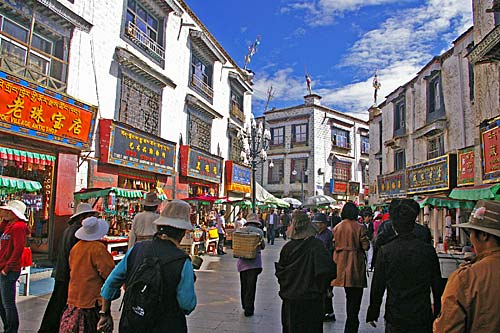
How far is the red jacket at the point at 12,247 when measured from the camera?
448 centimetres

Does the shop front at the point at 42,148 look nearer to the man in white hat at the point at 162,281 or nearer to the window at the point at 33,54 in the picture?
the window at the point at 33,54

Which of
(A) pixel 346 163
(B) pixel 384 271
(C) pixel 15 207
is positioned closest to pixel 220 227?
(C) pixel 15 207

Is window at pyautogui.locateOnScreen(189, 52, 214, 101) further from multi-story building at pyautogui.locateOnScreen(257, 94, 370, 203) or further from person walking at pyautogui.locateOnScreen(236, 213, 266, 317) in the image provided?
multi-story building at pyautogui.locateOnScreen(257, 94, 370, 203)

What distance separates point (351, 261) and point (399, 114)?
795 inches

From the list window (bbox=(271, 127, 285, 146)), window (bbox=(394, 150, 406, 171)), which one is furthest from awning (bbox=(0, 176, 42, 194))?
window (bbox=(271, 127, 285, 146))

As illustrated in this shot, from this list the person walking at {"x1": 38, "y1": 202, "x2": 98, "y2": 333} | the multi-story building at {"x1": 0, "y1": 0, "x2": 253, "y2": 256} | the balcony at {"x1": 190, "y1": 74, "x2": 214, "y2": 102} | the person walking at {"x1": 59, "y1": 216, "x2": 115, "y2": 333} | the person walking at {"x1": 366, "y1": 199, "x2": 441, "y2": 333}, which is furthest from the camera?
the balcony at {"x1": 190, "y1": 74, "x2": 214, "y2": 102}

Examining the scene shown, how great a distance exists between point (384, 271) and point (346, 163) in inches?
1299

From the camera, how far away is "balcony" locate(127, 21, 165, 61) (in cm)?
1251

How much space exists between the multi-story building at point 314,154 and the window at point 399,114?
1019cm

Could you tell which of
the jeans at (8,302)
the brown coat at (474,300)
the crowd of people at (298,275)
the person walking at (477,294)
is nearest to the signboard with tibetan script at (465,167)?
the crowd of people at (298,275)

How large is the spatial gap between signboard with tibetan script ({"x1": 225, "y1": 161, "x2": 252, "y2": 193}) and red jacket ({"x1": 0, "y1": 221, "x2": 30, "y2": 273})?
15.9m

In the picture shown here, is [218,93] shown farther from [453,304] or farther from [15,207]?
[453,304]

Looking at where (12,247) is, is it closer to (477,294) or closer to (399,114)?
(477,294)

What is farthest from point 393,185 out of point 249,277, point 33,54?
point 33,54
